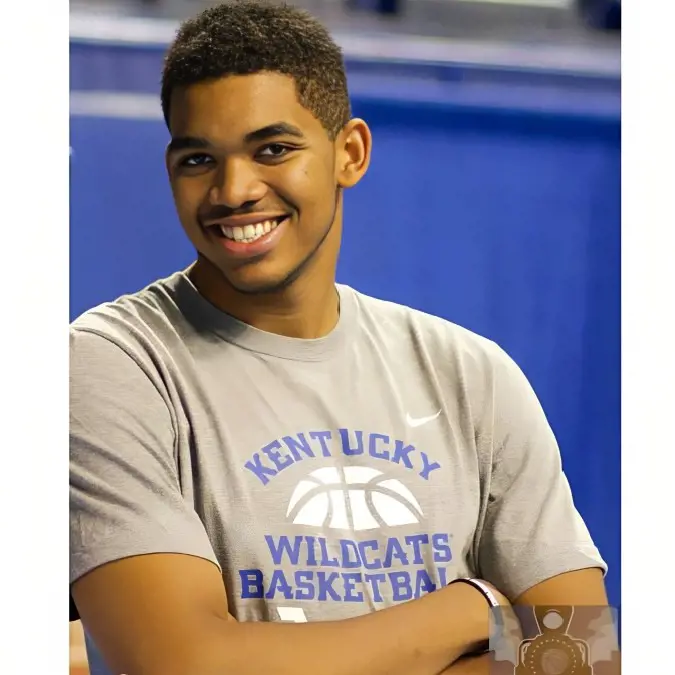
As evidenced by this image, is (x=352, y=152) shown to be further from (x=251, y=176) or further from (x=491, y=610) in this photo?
(x=491, y=610)

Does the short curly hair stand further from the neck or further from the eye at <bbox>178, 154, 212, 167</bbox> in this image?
the neck

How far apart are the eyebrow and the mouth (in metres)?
0.12

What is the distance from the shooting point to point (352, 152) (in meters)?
1.66

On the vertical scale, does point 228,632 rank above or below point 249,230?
below

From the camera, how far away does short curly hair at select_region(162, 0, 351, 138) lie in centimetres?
157

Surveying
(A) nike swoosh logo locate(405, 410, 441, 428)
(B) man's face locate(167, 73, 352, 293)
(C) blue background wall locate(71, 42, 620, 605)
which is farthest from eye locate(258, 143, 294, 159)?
(A) nike swoosh logo locate(405, 410, 441, 428)

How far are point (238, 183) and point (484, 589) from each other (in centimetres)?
70
